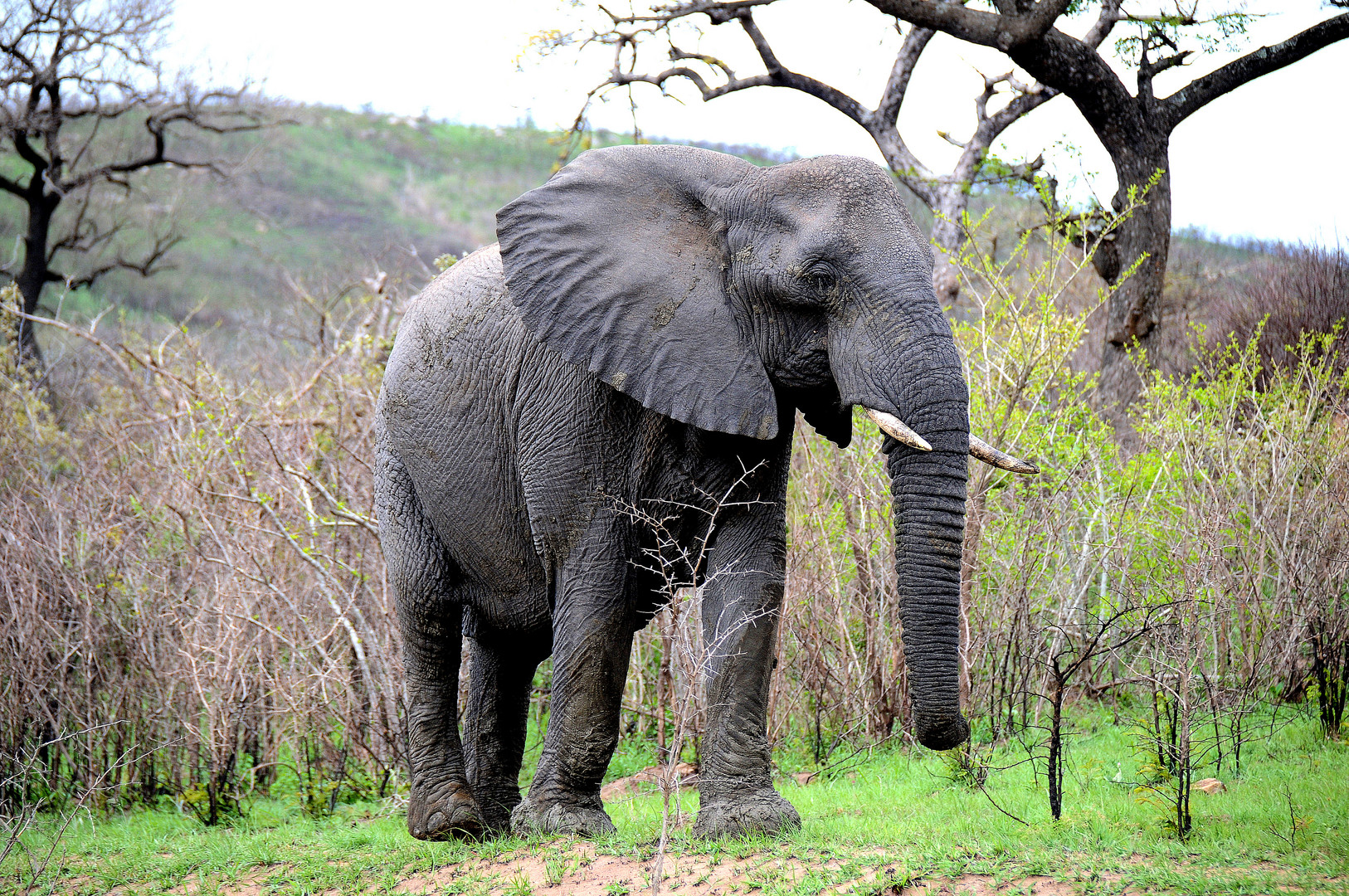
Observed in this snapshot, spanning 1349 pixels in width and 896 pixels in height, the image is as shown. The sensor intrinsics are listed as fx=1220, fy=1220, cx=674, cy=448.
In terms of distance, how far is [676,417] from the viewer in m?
4.60

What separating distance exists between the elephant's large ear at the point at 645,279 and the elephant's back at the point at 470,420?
474 millimetres

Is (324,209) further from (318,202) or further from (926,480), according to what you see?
(926,480)

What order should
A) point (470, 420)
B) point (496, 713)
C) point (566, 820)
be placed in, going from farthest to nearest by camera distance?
point (496, 713)
point (470, 420)
point (566, 820)

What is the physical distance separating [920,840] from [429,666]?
2.47m

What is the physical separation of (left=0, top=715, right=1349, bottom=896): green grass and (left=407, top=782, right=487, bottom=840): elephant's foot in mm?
83

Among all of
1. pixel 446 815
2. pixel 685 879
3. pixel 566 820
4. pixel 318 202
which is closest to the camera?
pixel 685 879

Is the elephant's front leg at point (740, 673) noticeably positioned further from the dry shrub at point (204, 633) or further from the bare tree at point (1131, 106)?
the bare tree at point (1131, 106)

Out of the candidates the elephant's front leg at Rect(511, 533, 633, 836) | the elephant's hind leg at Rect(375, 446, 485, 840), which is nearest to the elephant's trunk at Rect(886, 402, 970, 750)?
the elephant's front leg at Rect(511, 533, 633, 836)

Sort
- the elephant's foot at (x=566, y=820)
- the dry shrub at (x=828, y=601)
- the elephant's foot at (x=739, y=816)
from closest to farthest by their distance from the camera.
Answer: the elephant's foot at (x=739, y=816) → the elephant's foot at (x=566, y=820) → the dry shrub at (x=828, y=601)

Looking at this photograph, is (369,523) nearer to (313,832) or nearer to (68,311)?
(313,832)

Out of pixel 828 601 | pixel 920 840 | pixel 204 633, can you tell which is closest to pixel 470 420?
pixel 920 840

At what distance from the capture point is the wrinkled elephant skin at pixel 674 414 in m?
4.32

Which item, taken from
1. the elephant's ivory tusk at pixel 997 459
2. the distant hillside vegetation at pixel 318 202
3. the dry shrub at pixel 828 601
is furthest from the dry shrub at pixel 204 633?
the distant hillside vegetation at pixel 318 202

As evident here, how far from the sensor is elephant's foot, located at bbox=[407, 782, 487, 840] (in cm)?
579
